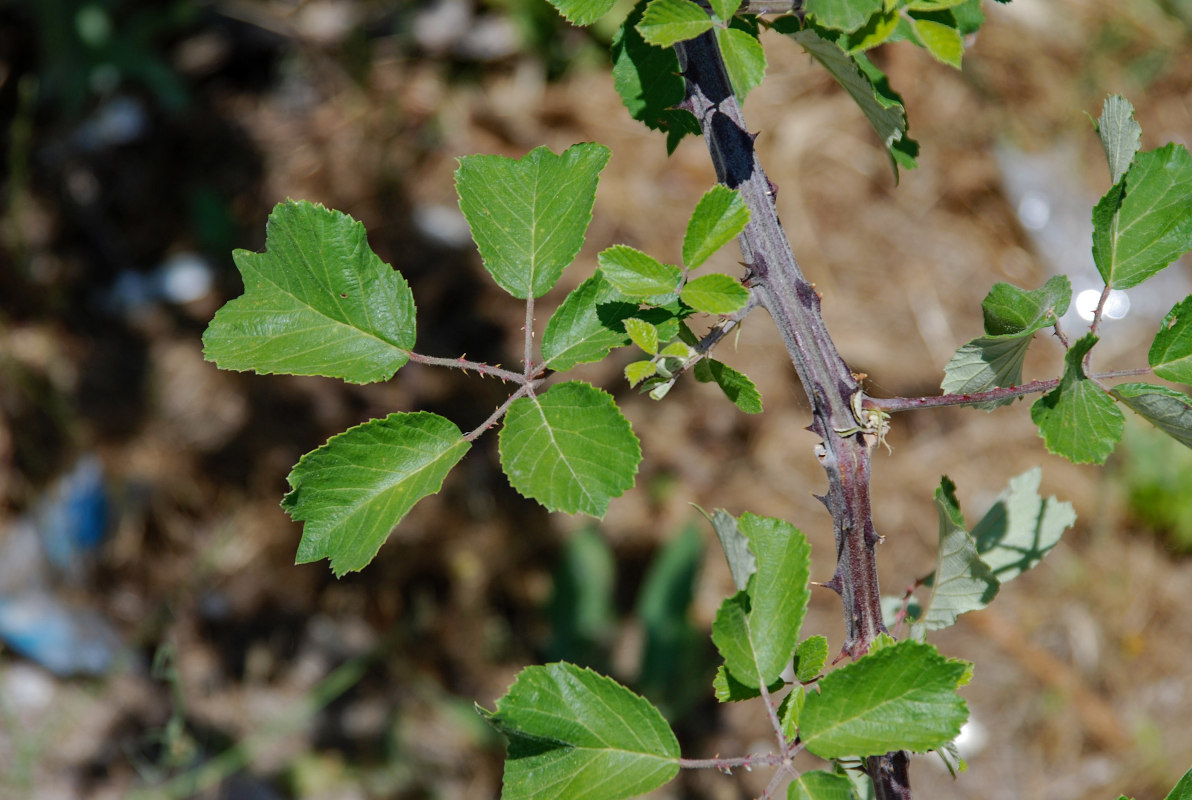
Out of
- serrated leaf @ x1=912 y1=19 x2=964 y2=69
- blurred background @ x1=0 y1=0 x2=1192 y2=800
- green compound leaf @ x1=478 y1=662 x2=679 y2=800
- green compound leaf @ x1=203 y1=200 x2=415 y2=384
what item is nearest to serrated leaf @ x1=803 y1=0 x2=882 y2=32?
serrated leaf @ x1=912 y1=19 x2=964 y2=69

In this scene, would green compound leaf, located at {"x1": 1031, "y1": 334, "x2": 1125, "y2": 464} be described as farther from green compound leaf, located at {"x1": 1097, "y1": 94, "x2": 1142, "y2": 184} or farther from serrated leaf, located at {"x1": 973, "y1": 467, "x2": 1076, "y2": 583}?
serrated leaf, located at {"x1": 973, "y1": 467, "x2": 1076, "y2": 583}

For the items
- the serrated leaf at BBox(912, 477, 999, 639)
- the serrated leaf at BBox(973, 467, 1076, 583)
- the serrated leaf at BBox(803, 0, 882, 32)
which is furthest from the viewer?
the serrated leaf at BBox(973, 467, 1076, 583)

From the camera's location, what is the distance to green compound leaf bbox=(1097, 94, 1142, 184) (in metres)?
0.74

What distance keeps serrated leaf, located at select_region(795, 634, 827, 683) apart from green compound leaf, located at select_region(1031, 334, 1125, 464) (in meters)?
0.25

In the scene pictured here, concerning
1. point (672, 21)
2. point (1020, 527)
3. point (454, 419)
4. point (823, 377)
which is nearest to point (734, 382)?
point (823, 377)

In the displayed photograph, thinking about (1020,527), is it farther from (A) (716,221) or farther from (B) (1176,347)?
(A) (716,221)

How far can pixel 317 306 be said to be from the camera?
839 millimetres

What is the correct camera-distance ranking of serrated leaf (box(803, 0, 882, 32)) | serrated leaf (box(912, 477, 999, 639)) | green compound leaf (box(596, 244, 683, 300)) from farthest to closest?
serrated leaf (box(912, 477, 999, 639)), green compound leaf (box(596, 244, 683, 300)), serrated leaf (box(803, 0, 882, 32))

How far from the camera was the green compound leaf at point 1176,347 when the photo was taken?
0.78 metres

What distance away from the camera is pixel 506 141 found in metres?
3.20

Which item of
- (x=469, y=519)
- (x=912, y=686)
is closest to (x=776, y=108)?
(x=469, y=519)

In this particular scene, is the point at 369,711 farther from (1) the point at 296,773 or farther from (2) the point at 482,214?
(2) the point at 482,214

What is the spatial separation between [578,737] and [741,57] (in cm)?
58

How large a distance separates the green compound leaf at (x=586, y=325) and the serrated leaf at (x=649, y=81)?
7.8 inches
